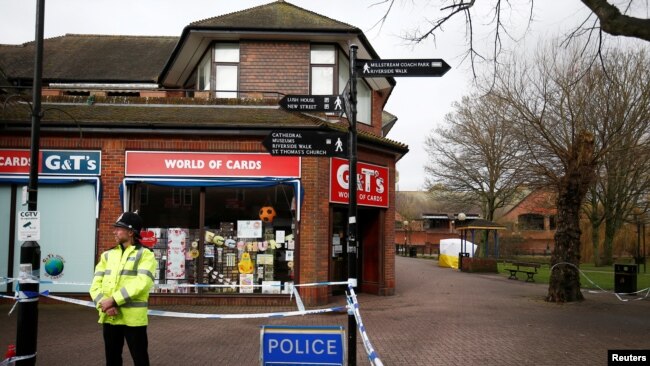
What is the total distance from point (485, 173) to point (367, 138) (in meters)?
23.8

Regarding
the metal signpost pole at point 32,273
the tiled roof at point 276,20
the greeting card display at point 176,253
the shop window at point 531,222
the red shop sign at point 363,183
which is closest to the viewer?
the metal signpost pole at point 32,273

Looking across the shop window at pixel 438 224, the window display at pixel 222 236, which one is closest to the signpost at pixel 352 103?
the window display at pixel 222 236

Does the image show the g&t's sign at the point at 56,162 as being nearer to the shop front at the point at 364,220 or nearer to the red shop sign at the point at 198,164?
the red shop sign at the point at 198,164

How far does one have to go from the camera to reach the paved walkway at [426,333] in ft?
26.5

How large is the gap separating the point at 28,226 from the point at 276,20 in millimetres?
10444

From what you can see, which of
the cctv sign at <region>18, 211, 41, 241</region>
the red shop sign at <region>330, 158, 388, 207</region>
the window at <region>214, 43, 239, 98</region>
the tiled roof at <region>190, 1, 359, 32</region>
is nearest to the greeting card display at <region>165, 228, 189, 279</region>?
the red shop sign at <region>330, 158, 388, 207</region>

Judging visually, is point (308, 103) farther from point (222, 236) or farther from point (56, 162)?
point (56, 162)

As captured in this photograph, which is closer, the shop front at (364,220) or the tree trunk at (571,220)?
the shop front at (364,220)

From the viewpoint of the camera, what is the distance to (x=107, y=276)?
5.52m

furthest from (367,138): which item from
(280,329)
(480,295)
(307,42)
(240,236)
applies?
(280,329)

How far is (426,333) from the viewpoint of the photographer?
10102 millimetres

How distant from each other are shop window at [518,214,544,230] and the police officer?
184 feet

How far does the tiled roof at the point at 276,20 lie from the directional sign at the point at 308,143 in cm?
870

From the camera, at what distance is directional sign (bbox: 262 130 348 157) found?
6.77 m
